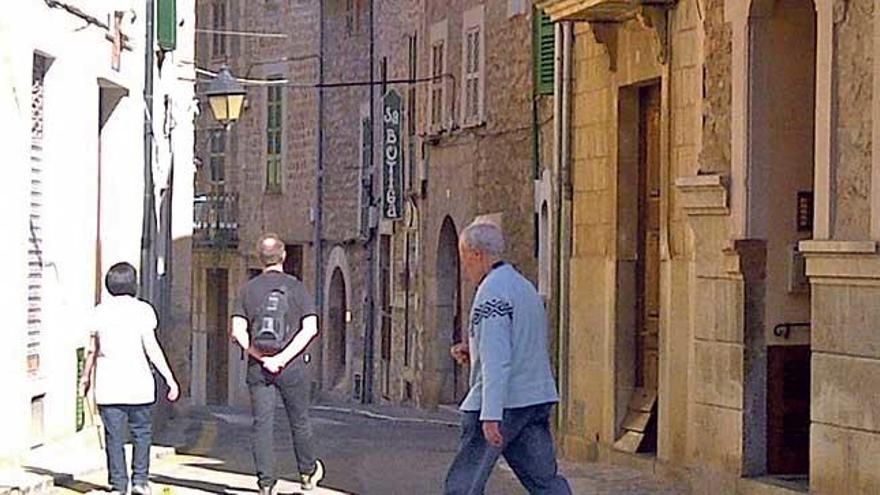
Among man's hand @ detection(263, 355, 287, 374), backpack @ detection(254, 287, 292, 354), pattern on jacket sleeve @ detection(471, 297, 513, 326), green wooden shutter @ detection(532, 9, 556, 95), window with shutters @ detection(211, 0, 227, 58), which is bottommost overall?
man's hand @ detection(263, 355, 287, 374)

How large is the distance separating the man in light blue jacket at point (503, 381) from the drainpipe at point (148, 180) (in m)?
10.8

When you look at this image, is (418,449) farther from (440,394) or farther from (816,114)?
(440,394)

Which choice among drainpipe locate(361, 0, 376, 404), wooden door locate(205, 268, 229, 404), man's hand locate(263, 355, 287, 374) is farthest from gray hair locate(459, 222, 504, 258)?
wooden door locate(205, 268, 229, 404)

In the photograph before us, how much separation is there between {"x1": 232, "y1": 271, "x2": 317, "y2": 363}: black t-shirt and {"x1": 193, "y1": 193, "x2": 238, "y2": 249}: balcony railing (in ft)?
97.2

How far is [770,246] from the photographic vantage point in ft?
47.4

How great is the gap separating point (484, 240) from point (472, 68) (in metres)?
19.2

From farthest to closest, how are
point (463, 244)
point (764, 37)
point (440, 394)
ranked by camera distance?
point (440, 394) < point (764, 37) < point (463, 244)

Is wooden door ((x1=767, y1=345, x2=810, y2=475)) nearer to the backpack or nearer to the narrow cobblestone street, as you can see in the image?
the narrow cobblestone street

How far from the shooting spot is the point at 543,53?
24.3 m

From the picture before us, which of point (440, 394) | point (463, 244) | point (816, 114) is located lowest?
point (440, 394)

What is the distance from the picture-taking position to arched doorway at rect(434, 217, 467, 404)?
32.4 metres

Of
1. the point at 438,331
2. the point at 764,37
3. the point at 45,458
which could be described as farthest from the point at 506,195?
the point at 764,37

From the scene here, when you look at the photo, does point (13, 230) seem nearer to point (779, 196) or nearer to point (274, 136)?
point (779, 196)

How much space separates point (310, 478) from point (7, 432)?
245 cm
